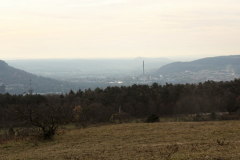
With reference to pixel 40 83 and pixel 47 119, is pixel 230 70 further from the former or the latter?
pixel 47 119

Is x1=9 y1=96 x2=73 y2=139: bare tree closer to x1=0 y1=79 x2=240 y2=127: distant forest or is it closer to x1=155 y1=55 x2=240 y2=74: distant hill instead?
x1=0 y1=79 x2=240 y2=127: distant forest

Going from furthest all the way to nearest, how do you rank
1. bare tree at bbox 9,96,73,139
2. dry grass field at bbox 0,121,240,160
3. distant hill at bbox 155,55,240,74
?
distant hill at bbox 155,55,240,74 < bare tree at bbox 9,96,73,139 < dry grass field at bbox 0,121,240,160

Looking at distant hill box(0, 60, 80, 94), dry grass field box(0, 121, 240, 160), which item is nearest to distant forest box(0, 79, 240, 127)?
dry grass field box(0, 121, 240, 160)

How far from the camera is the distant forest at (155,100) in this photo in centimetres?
3944

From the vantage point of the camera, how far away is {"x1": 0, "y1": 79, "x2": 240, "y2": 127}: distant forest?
39438 millimetres

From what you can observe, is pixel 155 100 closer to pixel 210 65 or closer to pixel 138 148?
pixel 138 148

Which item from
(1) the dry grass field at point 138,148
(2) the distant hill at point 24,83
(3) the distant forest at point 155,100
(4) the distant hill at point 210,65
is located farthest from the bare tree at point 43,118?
(4) the distant hill at point 210,65

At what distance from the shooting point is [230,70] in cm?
13862

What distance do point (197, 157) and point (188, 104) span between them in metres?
33.6

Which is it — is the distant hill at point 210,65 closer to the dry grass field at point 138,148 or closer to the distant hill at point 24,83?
the distant hill at point 24,83

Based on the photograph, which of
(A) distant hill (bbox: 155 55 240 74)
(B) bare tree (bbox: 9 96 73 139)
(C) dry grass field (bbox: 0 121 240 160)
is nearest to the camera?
(C) dry grass field (bbox: 0 121 240 160)

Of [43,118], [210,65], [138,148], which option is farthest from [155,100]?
[210,65]

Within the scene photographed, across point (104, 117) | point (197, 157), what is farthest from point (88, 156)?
point (104, 117)

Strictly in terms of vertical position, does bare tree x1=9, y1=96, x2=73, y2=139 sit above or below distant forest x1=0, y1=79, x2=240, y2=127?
above
